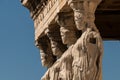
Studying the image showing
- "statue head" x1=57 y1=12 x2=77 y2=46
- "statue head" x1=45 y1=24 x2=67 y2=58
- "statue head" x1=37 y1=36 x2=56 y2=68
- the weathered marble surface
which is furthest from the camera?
"statue head" x1=37 y1=36 x2=56 y2=68

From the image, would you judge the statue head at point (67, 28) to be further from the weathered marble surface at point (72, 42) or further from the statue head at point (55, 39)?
the statue head at point (55, 39)

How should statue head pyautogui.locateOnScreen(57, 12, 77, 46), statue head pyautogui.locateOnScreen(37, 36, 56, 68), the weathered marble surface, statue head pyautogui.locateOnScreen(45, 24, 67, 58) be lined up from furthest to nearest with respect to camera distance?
statue head pyautogui.locateOnScreen(37, 36, 56, 68) < statue head pyautogui.locateOnScreen(45, 24, 67, 58) < statue head pyautogui.locateOnScreen(57, 12, 77, 46) < the weathered marble surface

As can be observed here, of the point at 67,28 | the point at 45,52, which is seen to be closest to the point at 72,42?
the point at 67,28

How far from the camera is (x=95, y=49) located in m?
24.7

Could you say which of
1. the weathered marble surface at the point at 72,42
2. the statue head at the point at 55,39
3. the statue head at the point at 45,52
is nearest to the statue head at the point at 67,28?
the weathered marble surface at the point at 72,42

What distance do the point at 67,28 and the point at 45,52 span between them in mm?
3821

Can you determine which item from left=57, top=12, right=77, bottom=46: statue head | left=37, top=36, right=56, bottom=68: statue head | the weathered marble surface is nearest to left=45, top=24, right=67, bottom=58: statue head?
the weathered marble surface

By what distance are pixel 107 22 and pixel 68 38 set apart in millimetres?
4782

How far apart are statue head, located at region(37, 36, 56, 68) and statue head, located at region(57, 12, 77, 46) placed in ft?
10.6

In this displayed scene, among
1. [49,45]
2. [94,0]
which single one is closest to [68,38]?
[94,0]

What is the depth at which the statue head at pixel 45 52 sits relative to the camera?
3016 cm

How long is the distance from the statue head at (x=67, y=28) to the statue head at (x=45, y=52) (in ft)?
10.6

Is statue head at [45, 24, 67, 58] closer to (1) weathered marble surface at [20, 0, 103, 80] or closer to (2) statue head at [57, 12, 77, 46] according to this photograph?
(1) weathered marble surface at [20, 0, 103, 80]

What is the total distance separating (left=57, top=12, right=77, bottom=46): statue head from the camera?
2677 cm
